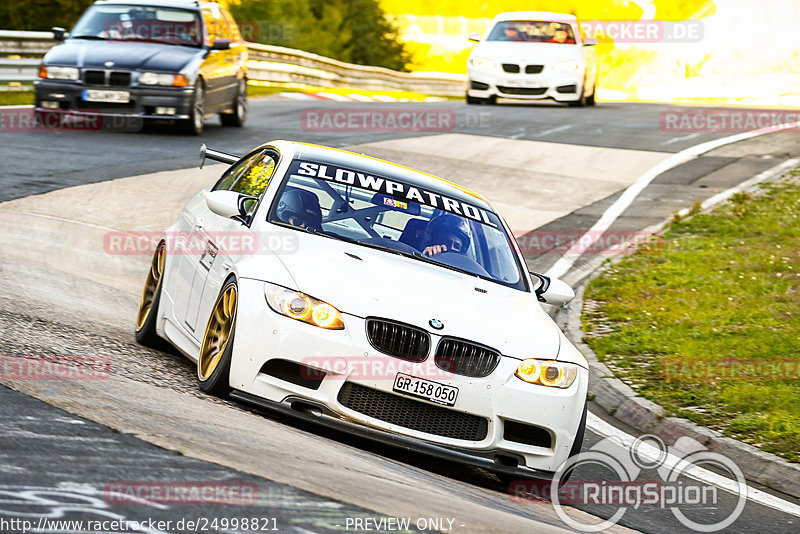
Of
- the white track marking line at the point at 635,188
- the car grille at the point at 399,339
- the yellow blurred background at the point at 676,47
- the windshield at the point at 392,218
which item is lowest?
the yellow blurred background at the point at 676,47

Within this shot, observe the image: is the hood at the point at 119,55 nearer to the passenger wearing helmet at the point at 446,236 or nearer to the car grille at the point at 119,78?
the car grille at the point at 119,78

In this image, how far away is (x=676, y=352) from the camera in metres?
9.65

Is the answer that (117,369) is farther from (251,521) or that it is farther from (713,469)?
(713,469)

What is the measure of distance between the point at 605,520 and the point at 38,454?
2.84 meters

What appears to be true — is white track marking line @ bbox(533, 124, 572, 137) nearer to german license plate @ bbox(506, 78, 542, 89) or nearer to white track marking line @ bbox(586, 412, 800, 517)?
german license plate @ bbox(506, 78, 542, 89)

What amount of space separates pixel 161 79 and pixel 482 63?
9952 mm

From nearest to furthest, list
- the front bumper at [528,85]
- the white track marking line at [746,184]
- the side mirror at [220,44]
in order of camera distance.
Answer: the white track marking line at [746,184] < the side mirror at [220,44] < the front bumper at [528,85]

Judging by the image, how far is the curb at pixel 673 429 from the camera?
714 cm

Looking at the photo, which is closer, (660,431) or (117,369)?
(117,369)

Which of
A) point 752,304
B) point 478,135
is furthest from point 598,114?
point 752,304

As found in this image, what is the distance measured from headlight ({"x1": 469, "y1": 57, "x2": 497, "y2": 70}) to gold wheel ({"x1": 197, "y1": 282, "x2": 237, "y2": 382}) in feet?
64.9

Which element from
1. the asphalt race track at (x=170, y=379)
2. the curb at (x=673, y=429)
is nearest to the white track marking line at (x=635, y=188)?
the asphalt race track at (x=170, y=379)

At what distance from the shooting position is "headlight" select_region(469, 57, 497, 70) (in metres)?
25.7

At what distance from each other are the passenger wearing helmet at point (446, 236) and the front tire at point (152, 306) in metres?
1.80
